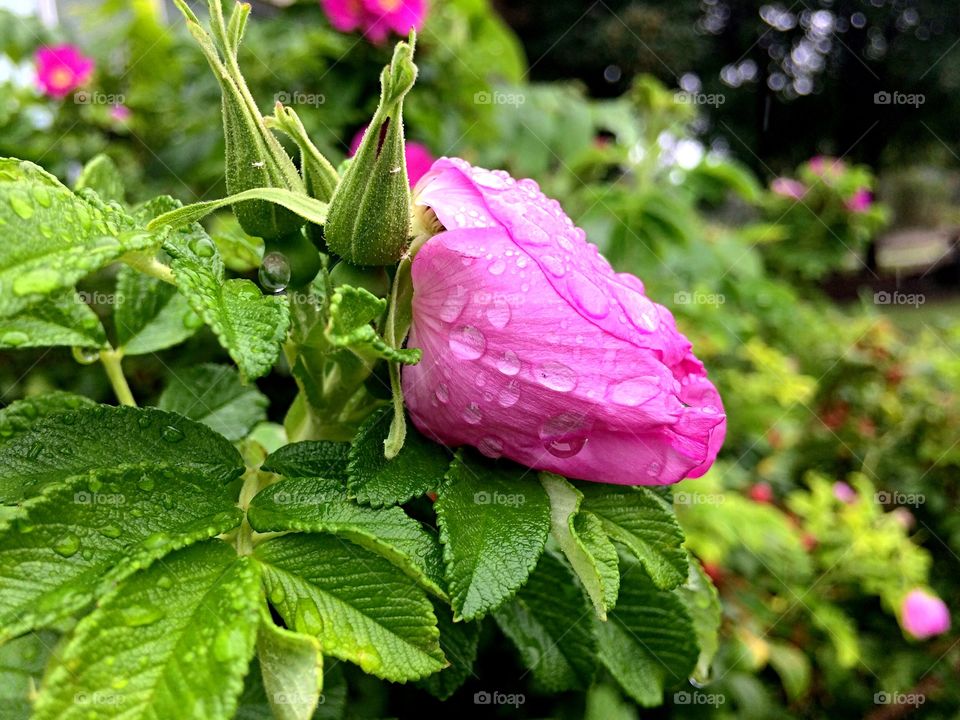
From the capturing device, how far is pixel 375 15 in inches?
70.2

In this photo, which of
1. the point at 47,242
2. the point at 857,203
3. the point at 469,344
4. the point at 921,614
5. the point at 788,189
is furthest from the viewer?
the point at 788,189

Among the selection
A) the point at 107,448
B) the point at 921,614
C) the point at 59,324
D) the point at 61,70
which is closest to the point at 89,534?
the point at 107,448

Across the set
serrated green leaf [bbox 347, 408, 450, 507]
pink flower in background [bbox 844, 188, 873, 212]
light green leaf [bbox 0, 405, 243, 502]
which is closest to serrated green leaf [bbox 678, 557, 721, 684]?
serrated green leaf [bbox 347, 408, 450, 507]

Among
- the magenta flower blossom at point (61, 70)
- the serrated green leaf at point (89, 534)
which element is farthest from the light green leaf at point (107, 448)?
the magenta flower blossom at point (61, 70)

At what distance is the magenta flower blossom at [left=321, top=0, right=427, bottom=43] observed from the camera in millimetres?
1771

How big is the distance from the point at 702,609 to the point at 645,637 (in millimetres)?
56

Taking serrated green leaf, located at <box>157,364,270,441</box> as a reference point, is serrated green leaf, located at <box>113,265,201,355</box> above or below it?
above

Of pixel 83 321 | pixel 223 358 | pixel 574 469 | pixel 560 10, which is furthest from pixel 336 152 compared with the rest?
pixel 560 10

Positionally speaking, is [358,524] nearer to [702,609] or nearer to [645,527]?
[645,527]

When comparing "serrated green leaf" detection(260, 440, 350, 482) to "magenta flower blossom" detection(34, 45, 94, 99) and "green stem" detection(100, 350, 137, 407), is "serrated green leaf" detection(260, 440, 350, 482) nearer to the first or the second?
"green stem" detection(100, 350, 137, 407)

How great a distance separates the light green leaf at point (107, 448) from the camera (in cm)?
43

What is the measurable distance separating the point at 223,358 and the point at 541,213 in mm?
902

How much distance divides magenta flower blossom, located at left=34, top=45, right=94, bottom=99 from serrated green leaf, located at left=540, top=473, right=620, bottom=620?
62.8 inches

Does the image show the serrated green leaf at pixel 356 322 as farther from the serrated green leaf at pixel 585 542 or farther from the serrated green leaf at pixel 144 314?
the serrated green leaf at pixel 144 314
